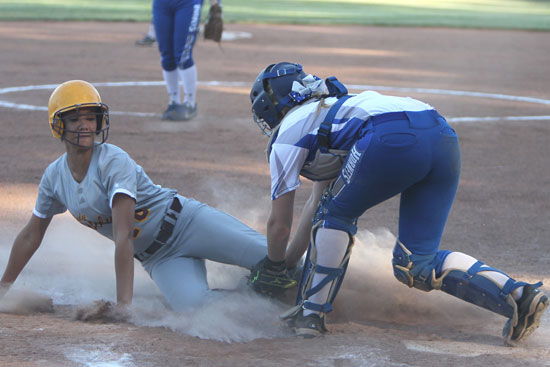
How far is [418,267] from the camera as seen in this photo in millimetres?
3525

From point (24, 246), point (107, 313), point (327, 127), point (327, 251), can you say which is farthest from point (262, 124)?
point (24, 246)

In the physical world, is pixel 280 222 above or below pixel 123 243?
above

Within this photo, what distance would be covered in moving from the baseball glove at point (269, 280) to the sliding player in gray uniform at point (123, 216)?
0.47 feet

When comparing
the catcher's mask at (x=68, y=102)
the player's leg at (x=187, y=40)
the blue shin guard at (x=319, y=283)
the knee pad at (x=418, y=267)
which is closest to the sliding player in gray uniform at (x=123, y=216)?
the catcher's mask at (x=68, y=102)

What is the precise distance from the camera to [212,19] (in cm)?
969

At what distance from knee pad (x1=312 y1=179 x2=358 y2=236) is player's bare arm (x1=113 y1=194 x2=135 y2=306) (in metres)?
0.89

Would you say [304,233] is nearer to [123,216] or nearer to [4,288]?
[123,216]

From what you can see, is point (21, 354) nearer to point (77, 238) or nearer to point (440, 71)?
point (77, 238)

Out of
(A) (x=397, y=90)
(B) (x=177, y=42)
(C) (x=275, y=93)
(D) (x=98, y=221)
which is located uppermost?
(C) (x=275, y=93)

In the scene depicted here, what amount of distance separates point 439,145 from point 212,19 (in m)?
6.76

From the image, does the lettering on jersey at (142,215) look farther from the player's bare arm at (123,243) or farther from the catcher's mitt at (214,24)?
the catcher's mitt at (214,24)

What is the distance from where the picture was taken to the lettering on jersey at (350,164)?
132 inches

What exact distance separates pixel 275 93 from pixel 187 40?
5.11 metres

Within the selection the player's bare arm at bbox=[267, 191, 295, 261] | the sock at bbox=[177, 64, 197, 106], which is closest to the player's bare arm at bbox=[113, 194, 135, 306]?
the player's bare arm at bbox=[267, 191, 295, 261]
